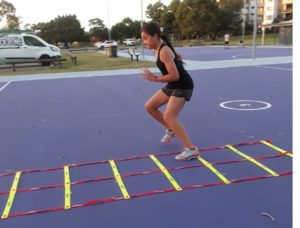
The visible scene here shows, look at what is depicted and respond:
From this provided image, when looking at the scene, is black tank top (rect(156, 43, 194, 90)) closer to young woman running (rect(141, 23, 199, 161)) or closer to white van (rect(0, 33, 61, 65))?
young woman running (rect(141, 23, 199, 161))

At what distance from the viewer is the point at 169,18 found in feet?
221

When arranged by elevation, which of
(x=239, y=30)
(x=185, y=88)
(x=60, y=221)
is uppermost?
(x=239, y=30)

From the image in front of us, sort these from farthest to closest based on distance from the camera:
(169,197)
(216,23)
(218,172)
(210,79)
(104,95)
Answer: (216,23)
(210,79)
(104,95)
(218,172)
(169,197)

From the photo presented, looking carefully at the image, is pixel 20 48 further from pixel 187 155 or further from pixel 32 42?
pixel 187 155

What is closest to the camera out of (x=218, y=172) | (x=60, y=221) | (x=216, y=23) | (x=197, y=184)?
(x=60, y=221)

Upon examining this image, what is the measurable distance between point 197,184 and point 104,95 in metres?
6.42

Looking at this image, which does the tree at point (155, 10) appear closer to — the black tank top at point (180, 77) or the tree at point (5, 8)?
the tree at point (5, 8)

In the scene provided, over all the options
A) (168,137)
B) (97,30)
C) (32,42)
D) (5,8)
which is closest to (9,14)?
(5,8)

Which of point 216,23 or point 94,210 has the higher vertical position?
point 216,23

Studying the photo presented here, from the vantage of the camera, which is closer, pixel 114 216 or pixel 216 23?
pixel 114 216

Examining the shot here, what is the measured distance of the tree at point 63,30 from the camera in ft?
220

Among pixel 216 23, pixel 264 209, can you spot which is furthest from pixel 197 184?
pixel 216 23

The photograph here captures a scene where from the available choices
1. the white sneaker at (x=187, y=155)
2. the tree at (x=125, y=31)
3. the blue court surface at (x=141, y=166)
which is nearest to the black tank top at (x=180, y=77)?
the white sneaker at (x=187, y=155)

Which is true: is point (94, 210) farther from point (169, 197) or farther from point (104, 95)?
point (104, 95)
